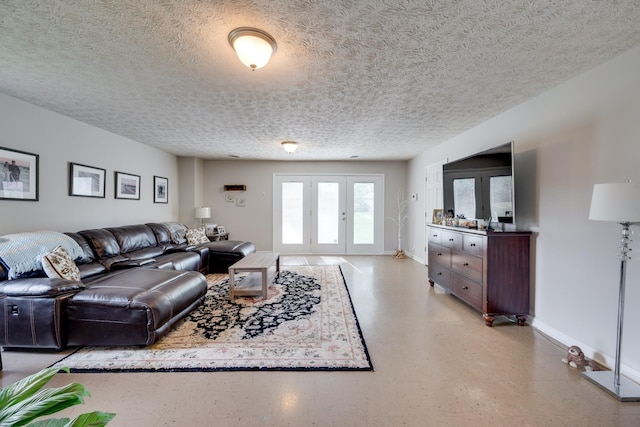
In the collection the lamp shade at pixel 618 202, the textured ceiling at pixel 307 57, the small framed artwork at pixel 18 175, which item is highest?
the textured ceiling at pixel 307 57

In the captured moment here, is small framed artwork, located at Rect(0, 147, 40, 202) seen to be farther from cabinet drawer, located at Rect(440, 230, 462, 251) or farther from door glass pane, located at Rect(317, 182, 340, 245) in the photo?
cabinet drawer, located at Rect(440, 230, 462, 251)

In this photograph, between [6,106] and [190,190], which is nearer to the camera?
[6,106]

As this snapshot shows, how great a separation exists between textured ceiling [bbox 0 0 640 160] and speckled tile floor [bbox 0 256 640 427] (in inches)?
94.3

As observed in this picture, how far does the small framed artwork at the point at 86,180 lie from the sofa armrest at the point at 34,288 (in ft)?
6.17

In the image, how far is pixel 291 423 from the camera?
5.09ft

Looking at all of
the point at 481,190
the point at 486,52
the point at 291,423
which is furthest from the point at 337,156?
the point at 291,423

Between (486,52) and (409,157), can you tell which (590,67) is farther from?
(409,157)

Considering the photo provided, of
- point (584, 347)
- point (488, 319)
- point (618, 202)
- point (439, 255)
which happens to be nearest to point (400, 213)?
point (439, 255)

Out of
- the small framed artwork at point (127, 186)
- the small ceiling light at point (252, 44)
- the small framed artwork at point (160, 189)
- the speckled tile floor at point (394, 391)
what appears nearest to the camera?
the speckled tile floor at point (394, 391)

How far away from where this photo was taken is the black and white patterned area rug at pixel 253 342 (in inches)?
81.9

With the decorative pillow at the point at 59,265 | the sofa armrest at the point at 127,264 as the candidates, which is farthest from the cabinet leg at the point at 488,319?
A: the sofa armrest at the point at 127,264

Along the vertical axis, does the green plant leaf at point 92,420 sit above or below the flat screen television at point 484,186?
below

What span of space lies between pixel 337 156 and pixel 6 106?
4892 mm

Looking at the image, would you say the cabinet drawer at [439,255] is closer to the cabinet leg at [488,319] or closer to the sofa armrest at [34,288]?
the cabinet leg at [488,319]
